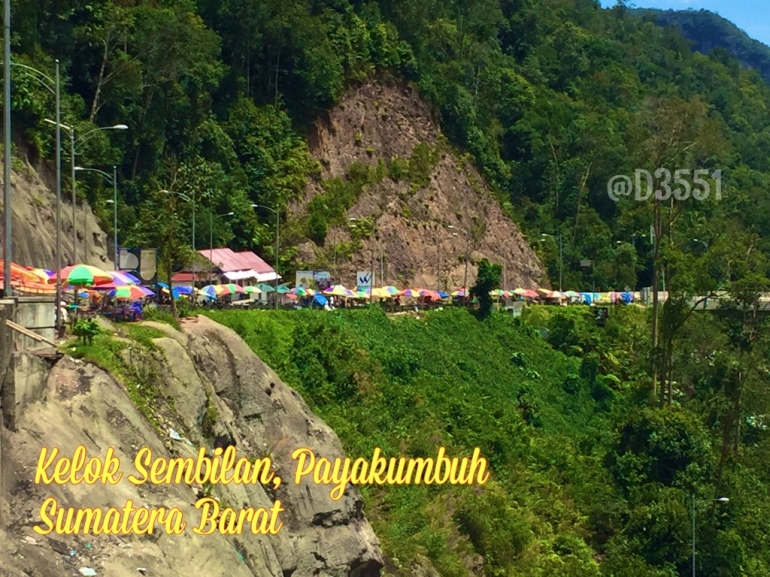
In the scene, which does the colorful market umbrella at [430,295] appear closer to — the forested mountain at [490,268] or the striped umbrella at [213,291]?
the forested mountain at [490,268]

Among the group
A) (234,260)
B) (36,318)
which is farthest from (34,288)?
(234,260)

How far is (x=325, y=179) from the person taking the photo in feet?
263

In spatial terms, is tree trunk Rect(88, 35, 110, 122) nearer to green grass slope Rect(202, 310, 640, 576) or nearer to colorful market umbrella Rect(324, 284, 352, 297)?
colorful market umbrella Rect(324, 284, 352, 297)

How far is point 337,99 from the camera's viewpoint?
83.9 m

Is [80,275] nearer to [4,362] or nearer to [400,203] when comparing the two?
[4,362]

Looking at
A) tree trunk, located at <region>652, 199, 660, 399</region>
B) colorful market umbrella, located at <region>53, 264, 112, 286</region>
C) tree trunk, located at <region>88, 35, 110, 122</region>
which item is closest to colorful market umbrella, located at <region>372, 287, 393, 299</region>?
tree trunk, located at <region>652, 199, 660, 399</region>

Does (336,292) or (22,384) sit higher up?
(22,384)

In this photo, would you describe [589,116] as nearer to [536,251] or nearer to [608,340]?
[536,251]

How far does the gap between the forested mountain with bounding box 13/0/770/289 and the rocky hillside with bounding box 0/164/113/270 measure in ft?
8.01

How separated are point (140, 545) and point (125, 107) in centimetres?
5013

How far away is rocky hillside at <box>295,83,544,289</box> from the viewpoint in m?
79.0

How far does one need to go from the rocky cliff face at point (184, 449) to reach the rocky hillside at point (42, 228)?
584 inches

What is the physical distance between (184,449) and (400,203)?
62.6m

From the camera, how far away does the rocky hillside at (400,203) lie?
79.0 m
